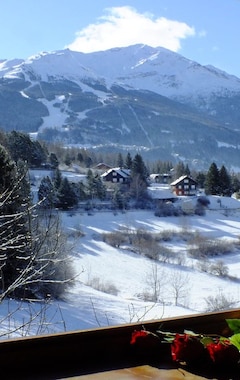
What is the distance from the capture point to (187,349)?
61 centimetres

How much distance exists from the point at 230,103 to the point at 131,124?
2.18 meters

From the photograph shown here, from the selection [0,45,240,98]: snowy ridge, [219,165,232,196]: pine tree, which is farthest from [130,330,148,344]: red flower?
[0,45,240,98]: snowy ridge

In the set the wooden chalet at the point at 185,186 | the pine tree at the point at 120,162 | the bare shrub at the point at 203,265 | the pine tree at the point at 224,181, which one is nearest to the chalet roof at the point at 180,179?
the wooden chalet at the point at 185,186

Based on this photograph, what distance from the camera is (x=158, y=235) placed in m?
5.39

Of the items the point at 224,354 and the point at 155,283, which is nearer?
the point at 224,354

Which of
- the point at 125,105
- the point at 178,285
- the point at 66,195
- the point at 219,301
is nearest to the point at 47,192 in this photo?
the point at 66,195

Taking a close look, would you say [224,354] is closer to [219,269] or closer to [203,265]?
[219,269]

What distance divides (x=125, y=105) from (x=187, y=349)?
9.83m

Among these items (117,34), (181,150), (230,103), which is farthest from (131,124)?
(117,34)

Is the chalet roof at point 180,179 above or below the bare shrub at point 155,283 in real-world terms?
above

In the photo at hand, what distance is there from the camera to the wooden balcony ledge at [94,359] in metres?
0.59

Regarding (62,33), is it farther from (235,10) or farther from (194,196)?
(194,196)

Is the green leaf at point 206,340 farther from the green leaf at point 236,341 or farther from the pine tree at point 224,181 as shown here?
the pine tree at point 224,181

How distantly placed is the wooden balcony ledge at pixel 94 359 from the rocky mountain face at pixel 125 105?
398cm
